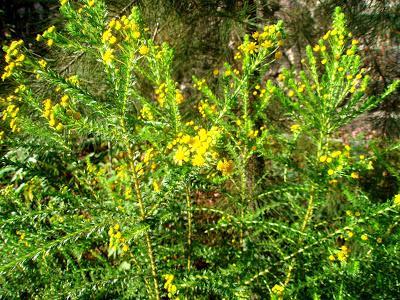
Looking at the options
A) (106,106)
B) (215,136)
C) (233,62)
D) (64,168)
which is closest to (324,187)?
(215,136)

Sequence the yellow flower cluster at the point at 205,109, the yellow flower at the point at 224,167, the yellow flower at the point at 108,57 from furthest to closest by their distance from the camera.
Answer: the yellow flower cluster at the point at 205,109 → the yellow flower at the point at 224,167 → the yellow flower at the point at 108,57

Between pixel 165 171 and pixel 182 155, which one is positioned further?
pixel 165 171

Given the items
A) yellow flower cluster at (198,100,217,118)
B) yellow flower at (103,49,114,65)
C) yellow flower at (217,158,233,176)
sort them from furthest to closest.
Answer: yellow flower cluster at (198,100,217,118), yellow flower at (217,158,233,176), yellow flower at (103,49,114,65)

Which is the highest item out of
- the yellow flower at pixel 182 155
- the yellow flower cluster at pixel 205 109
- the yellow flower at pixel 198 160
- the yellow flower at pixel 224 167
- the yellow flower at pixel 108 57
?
the yellow flower at pixel 108 57

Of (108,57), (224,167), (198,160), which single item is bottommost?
(224,167)

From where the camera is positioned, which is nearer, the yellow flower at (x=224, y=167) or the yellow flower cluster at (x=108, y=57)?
Answer: the yellow flower cluster at (x=108, y=57)

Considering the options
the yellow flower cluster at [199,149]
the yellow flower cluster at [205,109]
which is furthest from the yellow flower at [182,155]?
the yellow flower cluster at [205,109]

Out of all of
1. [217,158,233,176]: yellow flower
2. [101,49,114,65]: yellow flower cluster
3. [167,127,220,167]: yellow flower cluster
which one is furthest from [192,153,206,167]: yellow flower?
[101,49,114,65]: yellow flower cluster

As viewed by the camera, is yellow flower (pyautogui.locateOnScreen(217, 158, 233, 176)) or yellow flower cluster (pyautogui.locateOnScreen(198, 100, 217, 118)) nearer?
yellow flower (pyautogui.locateOnScreen(217, 158, 233, 176))

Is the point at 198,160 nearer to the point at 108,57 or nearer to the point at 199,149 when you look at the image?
the point at 199,149

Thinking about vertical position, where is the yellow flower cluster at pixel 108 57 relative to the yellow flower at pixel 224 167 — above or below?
above

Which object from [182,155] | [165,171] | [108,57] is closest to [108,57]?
[108,57]

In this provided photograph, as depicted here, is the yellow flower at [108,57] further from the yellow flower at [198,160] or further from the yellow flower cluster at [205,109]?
the yellow flower cluster at [205,109]

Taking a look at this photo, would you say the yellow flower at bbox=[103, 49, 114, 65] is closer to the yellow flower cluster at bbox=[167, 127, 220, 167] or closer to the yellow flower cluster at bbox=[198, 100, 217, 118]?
the yellow flower cluster at bbox=[167, 127, 220, 167]
